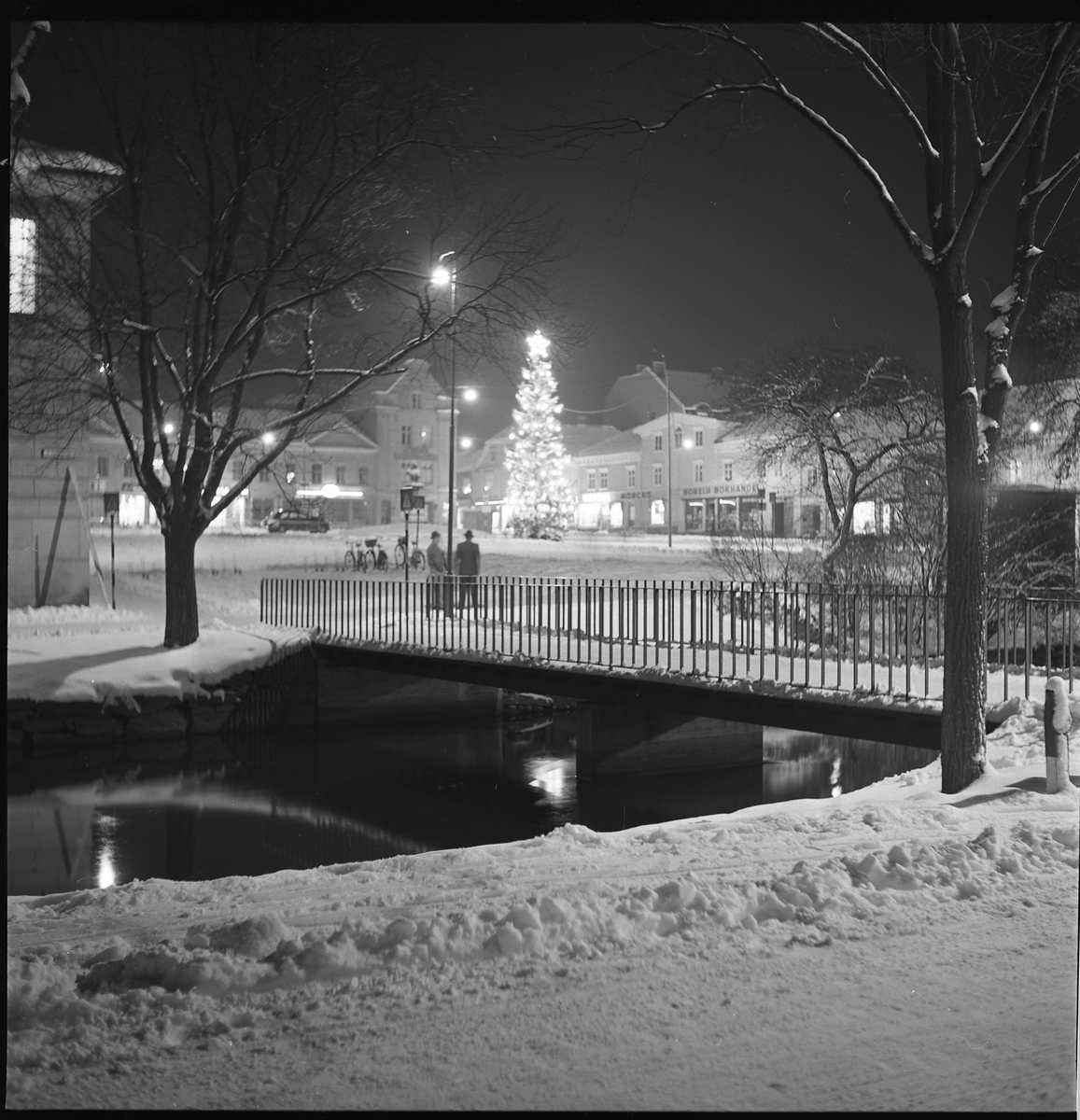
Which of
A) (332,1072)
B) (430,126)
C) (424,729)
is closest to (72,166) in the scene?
(430,126)

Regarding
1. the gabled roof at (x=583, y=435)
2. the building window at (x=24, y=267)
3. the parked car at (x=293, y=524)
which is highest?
the gabled roof at (x=583, y=435)

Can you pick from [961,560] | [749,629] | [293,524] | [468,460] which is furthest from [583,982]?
[468,460]

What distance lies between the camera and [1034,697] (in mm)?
11398

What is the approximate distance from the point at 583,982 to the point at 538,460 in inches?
2103

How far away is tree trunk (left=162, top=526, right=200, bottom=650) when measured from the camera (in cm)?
2078

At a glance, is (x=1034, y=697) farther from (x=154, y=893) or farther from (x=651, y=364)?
(x=651, y=364)

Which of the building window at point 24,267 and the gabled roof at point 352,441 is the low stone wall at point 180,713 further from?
the gabled roof at point 352,441

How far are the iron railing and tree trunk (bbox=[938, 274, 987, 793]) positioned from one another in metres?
1.84

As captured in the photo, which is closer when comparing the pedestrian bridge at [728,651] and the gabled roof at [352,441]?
the pedestrian bridge at [728,651]

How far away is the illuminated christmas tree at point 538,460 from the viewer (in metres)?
57.7

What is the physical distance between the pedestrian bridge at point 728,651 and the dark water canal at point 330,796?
1.46m

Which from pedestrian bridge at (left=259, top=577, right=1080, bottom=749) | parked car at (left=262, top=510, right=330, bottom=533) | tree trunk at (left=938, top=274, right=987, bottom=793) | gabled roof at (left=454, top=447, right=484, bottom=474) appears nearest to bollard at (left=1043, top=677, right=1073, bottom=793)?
tree trunk at (left=938, top=274, right=987, bottom=793)

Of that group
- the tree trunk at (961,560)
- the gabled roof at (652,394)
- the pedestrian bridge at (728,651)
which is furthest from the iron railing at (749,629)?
the gabled roof at (652,394)

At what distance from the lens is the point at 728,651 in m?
16.2
